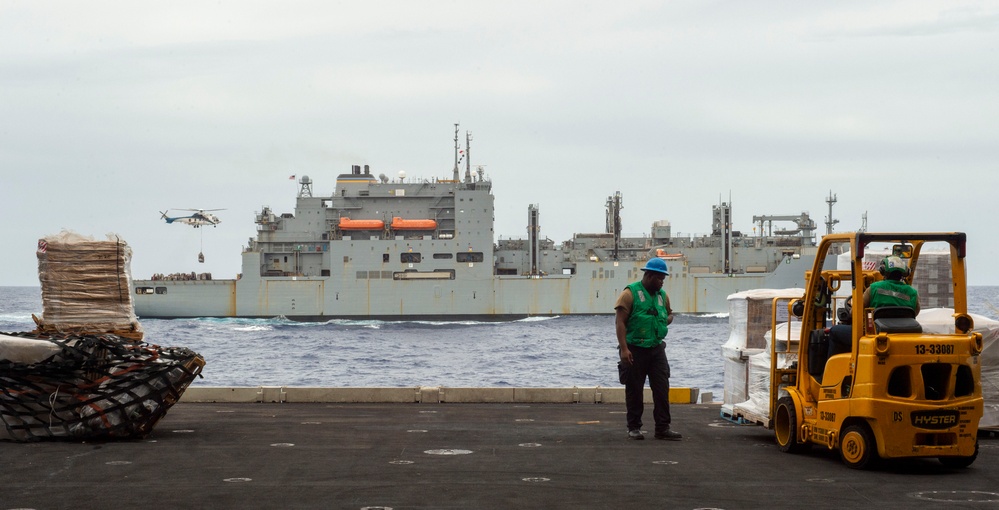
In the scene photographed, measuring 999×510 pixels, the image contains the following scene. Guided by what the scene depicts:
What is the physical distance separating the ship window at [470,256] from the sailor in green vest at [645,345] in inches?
1848

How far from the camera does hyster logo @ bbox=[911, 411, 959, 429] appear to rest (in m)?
6.14

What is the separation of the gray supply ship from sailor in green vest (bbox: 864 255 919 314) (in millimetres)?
48171

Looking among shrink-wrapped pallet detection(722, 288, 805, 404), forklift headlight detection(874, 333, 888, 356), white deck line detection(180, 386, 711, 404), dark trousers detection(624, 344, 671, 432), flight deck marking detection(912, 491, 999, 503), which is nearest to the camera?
flight deck marking detection(912, 491, 999, 503)

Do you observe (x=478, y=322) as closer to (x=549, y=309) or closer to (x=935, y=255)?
(x=549, y=309)

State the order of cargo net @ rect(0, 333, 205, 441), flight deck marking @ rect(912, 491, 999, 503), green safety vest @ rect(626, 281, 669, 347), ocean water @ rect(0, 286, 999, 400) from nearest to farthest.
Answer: flight deck marking @ rect(912, 491, 999, 503) < cargo net @ rect(0, 333, 205, 441) < green safety vest @ rect(626, 281, 669, 347) < ocean water @ rect(0, 286, 999, 400)

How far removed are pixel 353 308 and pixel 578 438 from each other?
47846mm

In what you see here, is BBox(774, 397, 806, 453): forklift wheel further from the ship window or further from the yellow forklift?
the ship window

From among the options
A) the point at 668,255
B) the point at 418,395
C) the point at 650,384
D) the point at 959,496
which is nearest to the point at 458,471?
the point at 650,384

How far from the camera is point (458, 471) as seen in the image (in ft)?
20.5

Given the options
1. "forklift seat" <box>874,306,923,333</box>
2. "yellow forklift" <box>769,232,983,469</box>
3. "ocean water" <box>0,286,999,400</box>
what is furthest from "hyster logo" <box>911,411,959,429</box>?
"ocean water" <box>0,286,999,400</box>

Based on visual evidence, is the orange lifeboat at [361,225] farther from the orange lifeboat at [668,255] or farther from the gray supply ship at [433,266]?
the orange lifeboat at [668,255]

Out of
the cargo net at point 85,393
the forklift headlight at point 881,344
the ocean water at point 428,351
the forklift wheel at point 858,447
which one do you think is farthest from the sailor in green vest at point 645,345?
the ocean water at point 428,351

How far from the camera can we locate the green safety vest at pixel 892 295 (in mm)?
6375

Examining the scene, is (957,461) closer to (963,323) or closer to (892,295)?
(963,323)
